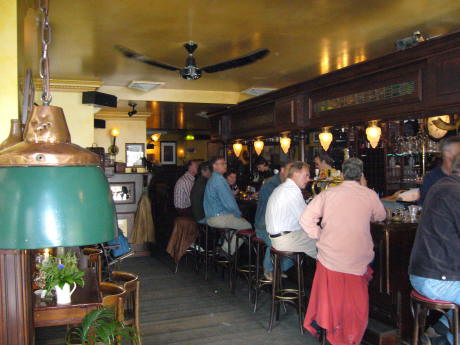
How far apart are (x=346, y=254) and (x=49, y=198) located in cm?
288

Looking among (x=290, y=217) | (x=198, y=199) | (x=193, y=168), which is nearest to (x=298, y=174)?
(x=290, y=217)

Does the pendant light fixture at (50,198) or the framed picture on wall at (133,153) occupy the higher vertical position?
the framed picture on wall at (133,153)

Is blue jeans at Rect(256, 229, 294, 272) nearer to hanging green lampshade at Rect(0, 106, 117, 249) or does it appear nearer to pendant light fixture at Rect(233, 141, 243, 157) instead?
hanging green lampshade at Rect(0, 106, 117, 249)

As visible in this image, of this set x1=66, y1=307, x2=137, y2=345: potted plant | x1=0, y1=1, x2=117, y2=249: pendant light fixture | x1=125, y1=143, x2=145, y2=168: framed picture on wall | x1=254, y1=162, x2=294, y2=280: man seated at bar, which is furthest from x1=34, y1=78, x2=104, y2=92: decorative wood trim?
x1=0, y1=1, x2=117, y2=249: pendant light fixture

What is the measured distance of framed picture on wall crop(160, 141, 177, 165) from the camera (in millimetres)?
18938

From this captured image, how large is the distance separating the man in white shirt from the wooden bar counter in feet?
2.27

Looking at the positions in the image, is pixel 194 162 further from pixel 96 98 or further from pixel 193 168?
pixel 96 98

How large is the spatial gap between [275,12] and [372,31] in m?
1.38

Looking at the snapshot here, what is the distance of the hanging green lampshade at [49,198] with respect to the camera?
1.07 metres

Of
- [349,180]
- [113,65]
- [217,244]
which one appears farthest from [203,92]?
[349,180]

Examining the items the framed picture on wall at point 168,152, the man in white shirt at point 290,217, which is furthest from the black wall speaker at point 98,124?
the man in white shirt at point 290,217

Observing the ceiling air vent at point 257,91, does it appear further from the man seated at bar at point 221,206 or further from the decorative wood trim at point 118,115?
the decorative wood trim at point 118,115

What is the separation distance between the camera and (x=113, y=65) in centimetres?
691

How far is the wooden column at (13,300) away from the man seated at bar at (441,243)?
2382 mm
